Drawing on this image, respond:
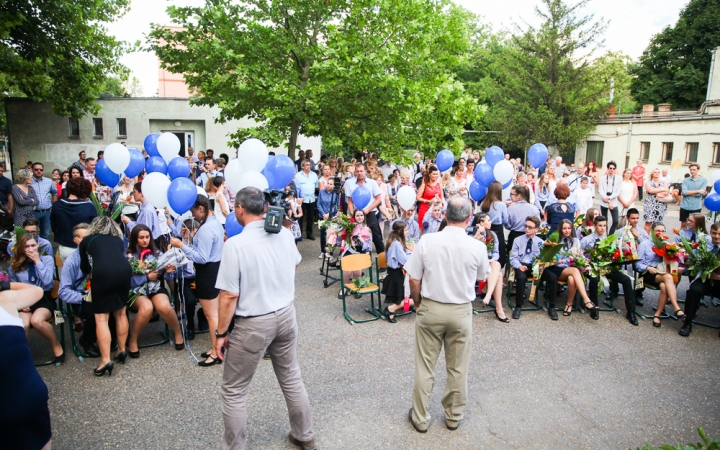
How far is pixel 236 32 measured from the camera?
11336mm

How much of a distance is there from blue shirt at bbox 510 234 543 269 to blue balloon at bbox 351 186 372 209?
95.7 inches

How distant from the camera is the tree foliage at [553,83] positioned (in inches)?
1084

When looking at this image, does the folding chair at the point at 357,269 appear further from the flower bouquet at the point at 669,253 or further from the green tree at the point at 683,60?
the green tree at the point at 683,60

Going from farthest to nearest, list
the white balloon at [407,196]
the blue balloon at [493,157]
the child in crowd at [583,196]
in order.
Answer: the child in crowd at [583,196], the blue balloon at [493,157], the white balloon at [407,196]

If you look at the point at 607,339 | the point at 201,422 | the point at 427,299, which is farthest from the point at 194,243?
the point at 607,339

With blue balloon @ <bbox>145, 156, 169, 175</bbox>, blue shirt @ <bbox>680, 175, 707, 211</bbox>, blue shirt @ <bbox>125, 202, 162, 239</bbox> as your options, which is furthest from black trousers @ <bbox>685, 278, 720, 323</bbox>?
blue balloon @ <bbox>145, 156, 169, 175</bbox>

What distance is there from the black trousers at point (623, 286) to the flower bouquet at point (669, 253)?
53 centimetres

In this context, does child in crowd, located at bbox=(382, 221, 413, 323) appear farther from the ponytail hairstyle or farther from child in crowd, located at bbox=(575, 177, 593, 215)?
child in crowd, located at bbox=(575, 177, 593, 215)

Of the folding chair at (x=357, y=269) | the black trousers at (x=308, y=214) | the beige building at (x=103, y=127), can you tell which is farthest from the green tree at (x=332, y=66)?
the beige building at (x=103, y=127)

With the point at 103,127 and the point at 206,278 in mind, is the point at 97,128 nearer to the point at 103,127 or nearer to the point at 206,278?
the point at 103,127

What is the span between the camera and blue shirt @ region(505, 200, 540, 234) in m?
7.32

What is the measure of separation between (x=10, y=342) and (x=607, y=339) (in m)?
5.97

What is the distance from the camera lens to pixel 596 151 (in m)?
28.8

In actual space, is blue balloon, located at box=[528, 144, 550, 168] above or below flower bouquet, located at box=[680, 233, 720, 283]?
above
